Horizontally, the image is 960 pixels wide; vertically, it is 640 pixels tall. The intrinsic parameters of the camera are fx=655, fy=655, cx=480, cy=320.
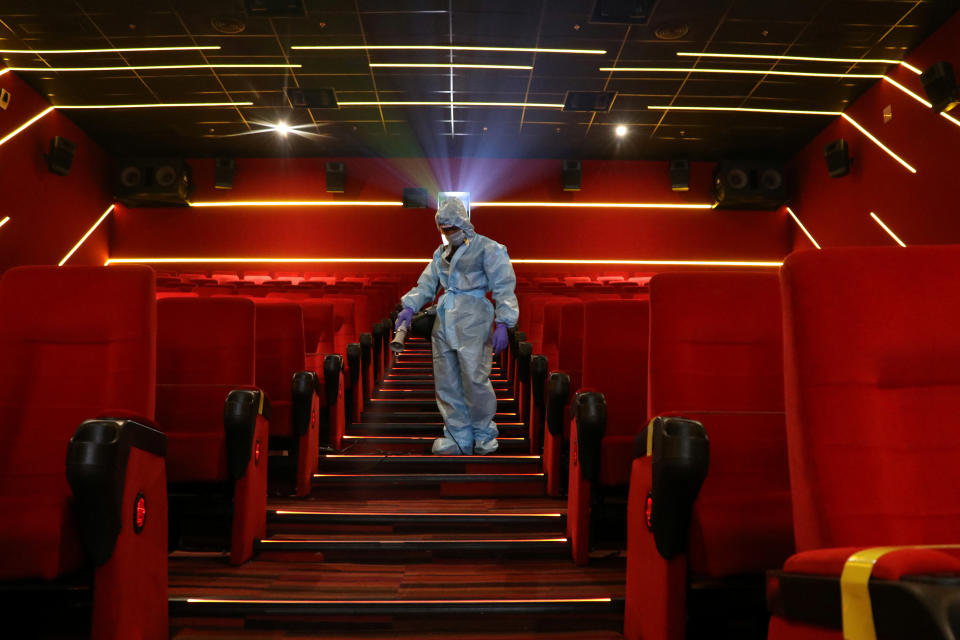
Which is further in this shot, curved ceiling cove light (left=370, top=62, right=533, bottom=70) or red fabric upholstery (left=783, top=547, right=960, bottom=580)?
curved ceiling cove light (left=370, top=62, right=533, bottom=70)

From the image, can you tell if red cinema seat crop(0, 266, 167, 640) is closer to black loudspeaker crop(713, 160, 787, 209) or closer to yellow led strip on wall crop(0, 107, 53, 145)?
yellow led strip on wall crop(0, 107, 53, 145)

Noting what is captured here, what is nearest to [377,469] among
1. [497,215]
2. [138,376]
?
[138,376]

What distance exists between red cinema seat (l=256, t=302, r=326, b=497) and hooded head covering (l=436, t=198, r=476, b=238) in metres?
0.49

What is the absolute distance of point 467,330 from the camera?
5.69ft

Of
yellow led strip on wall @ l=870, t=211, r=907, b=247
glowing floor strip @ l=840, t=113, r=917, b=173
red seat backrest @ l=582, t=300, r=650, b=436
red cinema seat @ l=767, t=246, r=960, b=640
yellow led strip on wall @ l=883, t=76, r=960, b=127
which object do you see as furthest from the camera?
yellow led strip on wall @ l=870, t=211, r=907, b=247

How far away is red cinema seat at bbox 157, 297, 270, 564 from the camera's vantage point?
43.4 inches

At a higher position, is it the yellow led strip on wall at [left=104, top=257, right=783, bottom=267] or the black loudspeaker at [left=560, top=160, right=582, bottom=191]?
the black loudspeaker at [left=560, top=160, right=582, bottom=191]

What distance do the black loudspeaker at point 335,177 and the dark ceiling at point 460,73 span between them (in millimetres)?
137

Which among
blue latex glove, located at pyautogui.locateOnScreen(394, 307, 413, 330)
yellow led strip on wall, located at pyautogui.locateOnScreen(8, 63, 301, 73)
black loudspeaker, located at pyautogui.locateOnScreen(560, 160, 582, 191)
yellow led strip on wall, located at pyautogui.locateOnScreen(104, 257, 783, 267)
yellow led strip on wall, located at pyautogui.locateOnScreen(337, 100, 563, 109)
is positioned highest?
yellow led strip on wall, located at pyautogui.locateOnScreen(337, 100, 563, 109)

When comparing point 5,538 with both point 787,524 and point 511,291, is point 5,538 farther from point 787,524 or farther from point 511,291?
point 511,291

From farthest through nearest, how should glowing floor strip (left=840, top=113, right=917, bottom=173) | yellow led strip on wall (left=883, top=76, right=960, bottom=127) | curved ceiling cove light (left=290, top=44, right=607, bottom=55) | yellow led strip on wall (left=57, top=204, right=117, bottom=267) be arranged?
1. yellow led strip on wall (left=57, top=204, right=117, bottom=267)
2. glowing floor strip (left=840, top=113, right=917, bottom=173)
3. curved ceiling cove light (left=290, top=44, right=607, bottom=55)
4. yellow led strip on wall (left=883, top=76, right=960, bottom=127)

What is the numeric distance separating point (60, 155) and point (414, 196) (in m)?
2.29

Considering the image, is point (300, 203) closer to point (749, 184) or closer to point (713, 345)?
point (749, 184)

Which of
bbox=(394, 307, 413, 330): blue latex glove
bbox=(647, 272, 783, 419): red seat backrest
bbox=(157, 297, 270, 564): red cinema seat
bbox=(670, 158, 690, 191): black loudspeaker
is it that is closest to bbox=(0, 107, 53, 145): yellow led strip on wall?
bbox=(394, 307, 413, 330): blue latex glove
